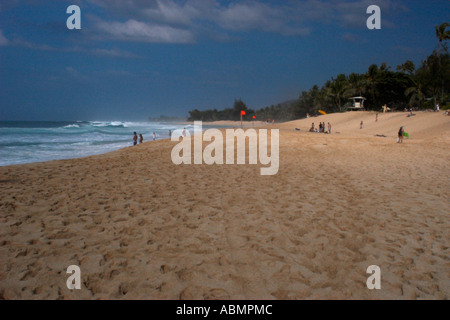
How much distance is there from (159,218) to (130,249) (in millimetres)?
1128

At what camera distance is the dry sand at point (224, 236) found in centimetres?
292

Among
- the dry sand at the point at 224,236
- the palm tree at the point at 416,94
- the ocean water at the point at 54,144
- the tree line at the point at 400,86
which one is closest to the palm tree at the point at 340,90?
the tree line at the point at 400,86

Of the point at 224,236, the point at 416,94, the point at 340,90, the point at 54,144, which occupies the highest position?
the point at 340,90

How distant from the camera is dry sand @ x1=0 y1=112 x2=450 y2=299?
9.59ft

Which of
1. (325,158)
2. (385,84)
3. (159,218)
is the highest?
(385,84)

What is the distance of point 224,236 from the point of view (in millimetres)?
4109

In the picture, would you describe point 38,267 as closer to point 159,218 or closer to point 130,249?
point 130,249

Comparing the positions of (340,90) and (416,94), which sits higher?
(340,90)

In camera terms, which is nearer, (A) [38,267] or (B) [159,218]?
(A) [38,267]

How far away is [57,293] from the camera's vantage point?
2770 mm

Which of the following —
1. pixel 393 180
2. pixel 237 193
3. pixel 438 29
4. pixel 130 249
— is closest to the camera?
pixel 130 249

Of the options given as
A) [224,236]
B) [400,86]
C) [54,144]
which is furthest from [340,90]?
[224,236]

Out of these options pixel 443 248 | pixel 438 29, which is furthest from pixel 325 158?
pixel 438 29

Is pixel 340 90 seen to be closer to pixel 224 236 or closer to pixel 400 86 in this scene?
pixel 400 86
